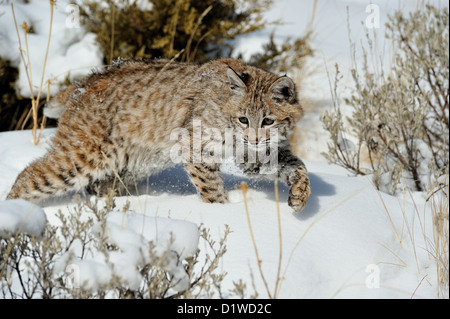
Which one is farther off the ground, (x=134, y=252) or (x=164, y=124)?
(x=164, y=124)

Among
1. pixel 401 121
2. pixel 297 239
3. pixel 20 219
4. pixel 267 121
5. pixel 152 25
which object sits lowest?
pixel 297 239

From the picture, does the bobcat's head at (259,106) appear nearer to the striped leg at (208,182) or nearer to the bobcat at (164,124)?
the bobcat at (164,124)

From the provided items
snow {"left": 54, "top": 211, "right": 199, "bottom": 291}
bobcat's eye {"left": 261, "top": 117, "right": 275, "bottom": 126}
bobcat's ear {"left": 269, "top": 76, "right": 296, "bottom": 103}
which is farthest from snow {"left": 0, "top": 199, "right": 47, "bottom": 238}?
bobcat's ear {"left": 269, "top": 76, "right": 296, "bottom": 103}

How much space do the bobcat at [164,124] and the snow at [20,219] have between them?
3.66 feet

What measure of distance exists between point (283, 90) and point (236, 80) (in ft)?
1.13

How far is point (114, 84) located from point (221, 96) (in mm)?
855

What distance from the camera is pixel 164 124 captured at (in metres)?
3.50

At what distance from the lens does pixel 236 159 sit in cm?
339

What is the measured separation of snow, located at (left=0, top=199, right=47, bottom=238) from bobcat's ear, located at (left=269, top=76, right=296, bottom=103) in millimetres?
1730


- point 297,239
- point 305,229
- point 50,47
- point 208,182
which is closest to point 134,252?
point 297,239

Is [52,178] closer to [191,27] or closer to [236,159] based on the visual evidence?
[236,159]

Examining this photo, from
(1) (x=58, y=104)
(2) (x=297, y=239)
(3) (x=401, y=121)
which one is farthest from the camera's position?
(3) (x=401, y=121)

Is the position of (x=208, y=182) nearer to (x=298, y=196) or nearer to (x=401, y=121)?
(x=298, y=196)

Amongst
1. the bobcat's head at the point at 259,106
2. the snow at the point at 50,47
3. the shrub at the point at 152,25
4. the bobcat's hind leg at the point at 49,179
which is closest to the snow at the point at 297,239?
the bobcat's hind leg at the point at 49,179
